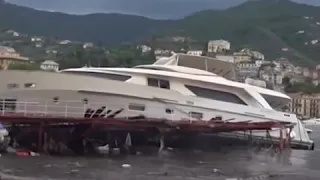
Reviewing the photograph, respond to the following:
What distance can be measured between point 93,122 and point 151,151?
12.5ft

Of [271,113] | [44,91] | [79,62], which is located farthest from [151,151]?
[79,62]

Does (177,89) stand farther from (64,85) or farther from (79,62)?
(79,62)

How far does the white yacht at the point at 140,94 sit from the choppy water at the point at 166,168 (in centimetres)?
275

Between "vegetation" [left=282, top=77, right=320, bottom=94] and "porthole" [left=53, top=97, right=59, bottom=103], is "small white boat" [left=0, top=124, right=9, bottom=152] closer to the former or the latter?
"porthole" [left=53, top=97, right=59, bottom=103]

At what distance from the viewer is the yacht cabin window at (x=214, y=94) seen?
107ft

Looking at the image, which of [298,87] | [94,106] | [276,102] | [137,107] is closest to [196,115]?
[137,107]

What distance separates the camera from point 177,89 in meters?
31.9

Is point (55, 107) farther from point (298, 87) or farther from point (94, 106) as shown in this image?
point (298, 87)

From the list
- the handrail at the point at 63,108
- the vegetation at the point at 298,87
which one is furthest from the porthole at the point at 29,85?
the vegetation at the point at 298,87

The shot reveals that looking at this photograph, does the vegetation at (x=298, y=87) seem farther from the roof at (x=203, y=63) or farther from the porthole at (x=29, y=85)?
the porthole at (x=29, y=85)

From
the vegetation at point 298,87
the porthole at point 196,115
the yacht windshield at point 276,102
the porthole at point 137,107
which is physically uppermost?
the vegetation at point 298,87

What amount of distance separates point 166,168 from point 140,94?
26.2 ft

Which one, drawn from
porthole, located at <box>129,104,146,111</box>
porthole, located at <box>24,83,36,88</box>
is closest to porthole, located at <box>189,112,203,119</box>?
porthole, located at <box>129,104,146,111</box>

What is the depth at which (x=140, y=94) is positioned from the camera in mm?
30156
